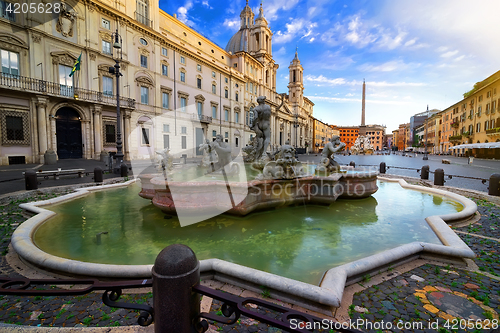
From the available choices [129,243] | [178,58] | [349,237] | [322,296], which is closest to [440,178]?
[349,237]

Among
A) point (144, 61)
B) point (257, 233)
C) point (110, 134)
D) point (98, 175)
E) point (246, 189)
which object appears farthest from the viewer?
point (144, 61)

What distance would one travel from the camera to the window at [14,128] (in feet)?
56.5

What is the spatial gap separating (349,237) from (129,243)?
383 centimetres

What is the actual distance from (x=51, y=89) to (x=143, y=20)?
13751mm

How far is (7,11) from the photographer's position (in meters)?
17.2

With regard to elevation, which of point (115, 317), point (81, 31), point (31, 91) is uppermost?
point (81, 31)

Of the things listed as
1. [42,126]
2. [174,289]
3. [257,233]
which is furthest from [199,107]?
[174,289]

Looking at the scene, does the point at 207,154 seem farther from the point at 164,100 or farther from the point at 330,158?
the point at 164,100

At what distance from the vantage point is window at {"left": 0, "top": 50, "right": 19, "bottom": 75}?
17000 millimetres

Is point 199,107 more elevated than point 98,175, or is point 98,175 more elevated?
point 199,107

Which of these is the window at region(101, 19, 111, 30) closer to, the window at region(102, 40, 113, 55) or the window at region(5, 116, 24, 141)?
the window at region(102, 40, 113, 55)

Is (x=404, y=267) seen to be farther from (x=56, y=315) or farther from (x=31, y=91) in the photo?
(x=31, y=91)

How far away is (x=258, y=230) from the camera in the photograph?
14.7 feet

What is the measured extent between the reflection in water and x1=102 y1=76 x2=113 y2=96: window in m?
21.0
